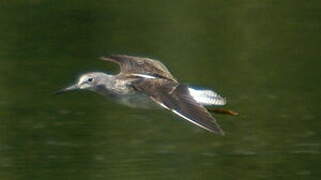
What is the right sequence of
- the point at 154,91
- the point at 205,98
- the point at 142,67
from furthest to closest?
the point at 142,67 < the point at 205,98 < the point at 154,91

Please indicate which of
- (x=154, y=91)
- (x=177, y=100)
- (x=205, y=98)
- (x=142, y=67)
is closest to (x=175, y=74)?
(x=142, y=67)

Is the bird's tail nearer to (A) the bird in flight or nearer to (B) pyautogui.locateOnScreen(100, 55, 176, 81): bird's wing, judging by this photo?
(A) the bird in flight

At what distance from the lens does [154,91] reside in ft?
42.3

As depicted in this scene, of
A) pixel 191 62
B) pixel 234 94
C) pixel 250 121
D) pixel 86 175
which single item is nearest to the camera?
pixel 86 175

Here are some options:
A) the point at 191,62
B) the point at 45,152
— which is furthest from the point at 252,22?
the point at 45,152

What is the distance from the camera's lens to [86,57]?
19.5 m

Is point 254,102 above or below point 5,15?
below

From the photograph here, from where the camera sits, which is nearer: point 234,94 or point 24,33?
point 234,94

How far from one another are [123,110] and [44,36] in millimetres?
4646

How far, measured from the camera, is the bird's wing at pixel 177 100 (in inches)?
475

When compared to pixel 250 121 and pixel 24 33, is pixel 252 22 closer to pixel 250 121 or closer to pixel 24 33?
pixel 24 33

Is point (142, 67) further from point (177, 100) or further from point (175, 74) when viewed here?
point (175, 74)

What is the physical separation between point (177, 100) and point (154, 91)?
36 centimetres

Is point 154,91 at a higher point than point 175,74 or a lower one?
lower
